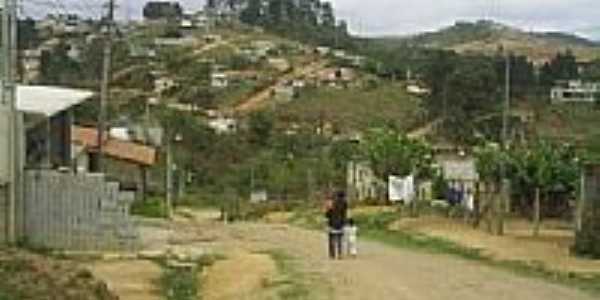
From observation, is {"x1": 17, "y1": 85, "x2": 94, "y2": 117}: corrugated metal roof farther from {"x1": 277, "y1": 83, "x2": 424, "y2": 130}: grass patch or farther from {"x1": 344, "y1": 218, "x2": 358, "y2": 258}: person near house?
{"x1": 277, "y1": 83, "x2": 424, "y2": 130}: grass patch

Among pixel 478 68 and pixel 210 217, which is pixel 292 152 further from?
pixel 210 217

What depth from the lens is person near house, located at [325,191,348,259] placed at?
2883 centimetres

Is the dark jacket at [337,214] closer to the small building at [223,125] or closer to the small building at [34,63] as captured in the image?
the small building at [223,125]

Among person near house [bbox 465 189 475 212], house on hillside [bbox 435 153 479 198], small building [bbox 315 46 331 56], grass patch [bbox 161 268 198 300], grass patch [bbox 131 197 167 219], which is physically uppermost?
small building [bbox 315 46 331 56]

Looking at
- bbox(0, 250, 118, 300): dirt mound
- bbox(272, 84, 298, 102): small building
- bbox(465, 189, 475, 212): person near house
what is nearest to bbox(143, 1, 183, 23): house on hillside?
bbox(272, 84, 298, 102): small building

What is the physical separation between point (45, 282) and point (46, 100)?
1555 cm

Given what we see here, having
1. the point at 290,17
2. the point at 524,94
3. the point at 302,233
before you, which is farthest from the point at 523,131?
the point at 290,17

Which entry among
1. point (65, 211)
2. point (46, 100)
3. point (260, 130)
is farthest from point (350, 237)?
point (260, 130)

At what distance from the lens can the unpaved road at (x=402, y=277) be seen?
21.5 meters

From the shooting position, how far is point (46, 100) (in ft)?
112

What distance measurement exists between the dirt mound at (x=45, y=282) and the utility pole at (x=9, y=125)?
7007 millimetres

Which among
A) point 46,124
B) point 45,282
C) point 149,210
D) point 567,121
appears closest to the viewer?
point 45,282

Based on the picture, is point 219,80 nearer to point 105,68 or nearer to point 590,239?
point 105,68

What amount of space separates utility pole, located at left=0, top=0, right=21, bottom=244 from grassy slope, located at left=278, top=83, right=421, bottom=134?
234ft
